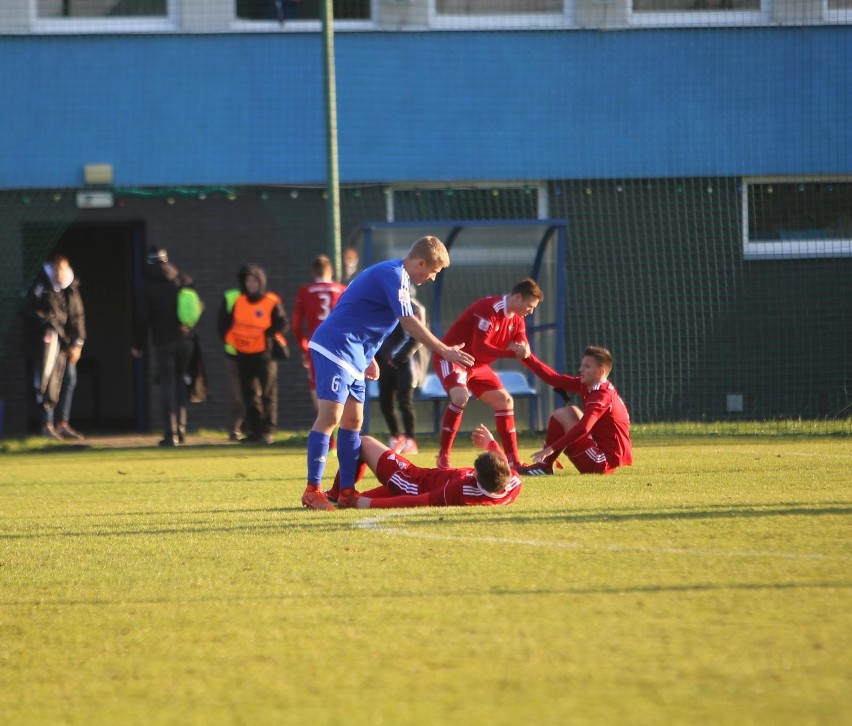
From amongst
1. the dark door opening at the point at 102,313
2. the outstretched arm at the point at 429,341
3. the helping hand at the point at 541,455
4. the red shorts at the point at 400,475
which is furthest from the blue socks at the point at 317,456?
the dark door opening at the point at 102,313

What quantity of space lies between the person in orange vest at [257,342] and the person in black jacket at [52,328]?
6.28 feet

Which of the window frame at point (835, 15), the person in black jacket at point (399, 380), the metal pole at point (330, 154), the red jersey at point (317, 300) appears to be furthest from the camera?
the window frame at point (835, 15)

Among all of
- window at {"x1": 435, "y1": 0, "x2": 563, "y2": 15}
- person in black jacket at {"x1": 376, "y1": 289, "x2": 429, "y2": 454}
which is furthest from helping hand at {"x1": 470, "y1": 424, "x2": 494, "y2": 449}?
window at {"x1": 435, "y1": 0, "x2": 563, "y2": 15}

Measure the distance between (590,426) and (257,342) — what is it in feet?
20.0

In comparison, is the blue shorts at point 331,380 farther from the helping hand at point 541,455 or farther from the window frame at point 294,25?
the window frame at point 294,25

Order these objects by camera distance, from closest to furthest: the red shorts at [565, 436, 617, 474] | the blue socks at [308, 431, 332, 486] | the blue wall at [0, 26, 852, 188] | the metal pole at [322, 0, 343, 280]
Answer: the blue socks at [308, 431, 332, 486], the red shorts at [565, 436, 617, 474], the metal pole at [322, 0, 343, 280], the blue wall at [0, 26, 852, 188]

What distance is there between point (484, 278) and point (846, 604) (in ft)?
38.1

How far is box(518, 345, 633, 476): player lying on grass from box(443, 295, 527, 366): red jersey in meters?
0.33

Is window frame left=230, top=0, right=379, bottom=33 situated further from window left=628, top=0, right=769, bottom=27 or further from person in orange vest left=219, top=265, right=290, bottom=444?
person in orange vest left=219, top=265, right=290, bottom=444

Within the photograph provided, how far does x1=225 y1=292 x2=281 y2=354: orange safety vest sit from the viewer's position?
1461cm

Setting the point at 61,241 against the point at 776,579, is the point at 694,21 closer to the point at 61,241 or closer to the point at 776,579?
the point at 61,241

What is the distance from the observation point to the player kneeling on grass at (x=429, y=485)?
7605 mm

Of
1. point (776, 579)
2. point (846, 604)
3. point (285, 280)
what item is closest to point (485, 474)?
point (776, 579)

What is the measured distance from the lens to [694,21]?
17.3 meters
